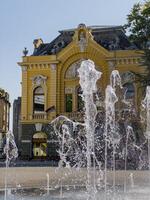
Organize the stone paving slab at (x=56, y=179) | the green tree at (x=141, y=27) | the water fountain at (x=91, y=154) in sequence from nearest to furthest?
the water fountain at (x=91, y=154)
the stone paving slab at (x=56, y=179)
the green tree at (x=141, y=27)

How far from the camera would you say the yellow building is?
45.8 meters

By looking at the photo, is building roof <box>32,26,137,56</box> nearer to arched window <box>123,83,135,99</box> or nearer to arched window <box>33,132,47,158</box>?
arched window <box>123,83,135,99</box>

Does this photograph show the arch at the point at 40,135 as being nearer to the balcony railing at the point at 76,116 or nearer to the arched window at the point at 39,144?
the arched window at the point at 39,144

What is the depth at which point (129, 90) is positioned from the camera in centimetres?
4544

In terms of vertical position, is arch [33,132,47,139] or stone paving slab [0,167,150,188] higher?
arch [33,132,47,139]

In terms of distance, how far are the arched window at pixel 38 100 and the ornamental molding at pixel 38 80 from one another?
1.73 feet

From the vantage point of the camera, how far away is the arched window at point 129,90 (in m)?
45.2

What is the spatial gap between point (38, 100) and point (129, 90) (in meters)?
9.26

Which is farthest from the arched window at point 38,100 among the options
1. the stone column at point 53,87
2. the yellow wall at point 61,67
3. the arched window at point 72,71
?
the arched window at point 72,71

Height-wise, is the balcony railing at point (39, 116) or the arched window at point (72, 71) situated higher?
the arched window at point (72, 71)

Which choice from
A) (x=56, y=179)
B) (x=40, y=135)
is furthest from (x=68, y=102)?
(x=56, y=179)

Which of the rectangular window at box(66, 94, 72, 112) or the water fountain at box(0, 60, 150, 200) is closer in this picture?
the water fountain at box(0, 60, 150, 200)

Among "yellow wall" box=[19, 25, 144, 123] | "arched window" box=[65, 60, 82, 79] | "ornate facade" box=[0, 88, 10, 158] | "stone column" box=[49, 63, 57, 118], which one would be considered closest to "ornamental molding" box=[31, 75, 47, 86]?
"yellow wall" box=[19, 25, 144, 123]

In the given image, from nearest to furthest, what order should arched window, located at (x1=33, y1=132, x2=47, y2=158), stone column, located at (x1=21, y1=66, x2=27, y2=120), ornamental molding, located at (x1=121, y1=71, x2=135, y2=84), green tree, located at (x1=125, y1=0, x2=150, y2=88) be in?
green tree, located at (x1=125, y1=0, x2=150, y2=88), ornamental molding, located at (x1=121, y1=71, x2=135, y2=84), arched window, located at (x1=33, y1=132, x2=47, y2=158), stone column, located at (x1=21, y1=66, x2=27, y2=120)
